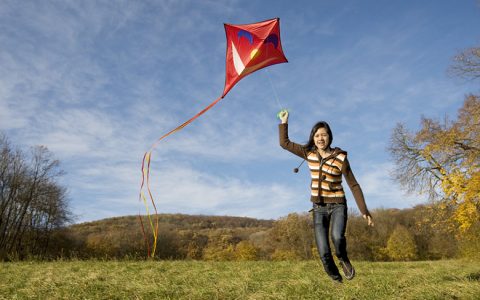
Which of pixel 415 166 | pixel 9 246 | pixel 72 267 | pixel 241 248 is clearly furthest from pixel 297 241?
pixel 72 267

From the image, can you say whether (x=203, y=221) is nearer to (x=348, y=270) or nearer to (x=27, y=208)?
(x=27, y=208)

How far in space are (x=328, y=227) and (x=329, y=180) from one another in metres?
0.68

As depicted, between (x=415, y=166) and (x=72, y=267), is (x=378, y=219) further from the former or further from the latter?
(x=72, y=267)

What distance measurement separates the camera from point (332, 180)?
17.6 feet

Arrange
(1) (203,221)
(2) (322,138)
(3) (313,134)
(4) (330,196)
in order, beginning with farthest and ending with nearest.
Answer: (1) (203,221), (3) (313,134), (2) (322,138), (4) (330,196)

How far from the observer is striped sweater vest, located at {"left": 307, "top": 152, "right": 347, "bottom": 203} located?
5352 mm

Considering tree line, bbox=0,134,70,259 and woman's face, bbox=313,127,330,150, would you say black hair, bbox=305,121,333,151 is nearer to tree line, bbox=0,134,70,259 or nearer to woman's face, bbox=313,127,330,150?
woman's face, bbox=313,127,330,150

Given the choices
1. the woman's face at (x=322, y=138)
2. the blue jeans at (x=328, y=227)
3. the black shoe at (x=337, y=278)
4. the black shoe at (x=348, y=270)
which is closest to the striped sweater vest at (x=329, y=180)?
the blue jeans at (x=328, y=227)

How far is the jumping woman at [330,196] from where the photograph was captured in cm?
526

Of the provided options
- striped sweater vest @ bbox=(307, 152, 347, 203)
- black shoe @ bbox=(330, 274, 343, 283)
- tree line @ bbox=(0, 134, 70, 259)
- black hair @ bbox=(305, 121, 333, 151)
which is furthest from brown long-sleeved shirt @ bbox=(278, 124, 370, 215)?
tree line @ bbox=(0, 134, 70, 259)

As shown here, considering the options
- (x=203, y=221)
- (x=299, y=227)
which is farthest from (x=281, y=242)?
(x=203, y=221)

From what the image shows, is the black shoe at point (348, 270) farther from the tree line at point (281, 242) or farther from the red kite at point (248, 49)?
the tree line at point (281, 242)

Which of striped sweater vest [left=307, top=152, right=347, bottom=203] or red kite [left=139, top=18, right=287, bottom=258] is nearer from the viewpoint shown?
striped sweater vest [left=307, top=152, right=347, bottom=203]

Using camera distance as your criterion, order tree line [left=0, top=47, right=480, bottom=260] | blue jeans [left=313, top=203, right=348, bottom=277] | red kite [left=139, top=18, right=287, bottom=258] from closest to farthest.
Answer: blue jeans [left=313, top=203, right=348, bottom=277]
red kite [left=139, top=18, right=287, bottom=258]
tree line [left=0, top=47, right=480, bottom=260]
